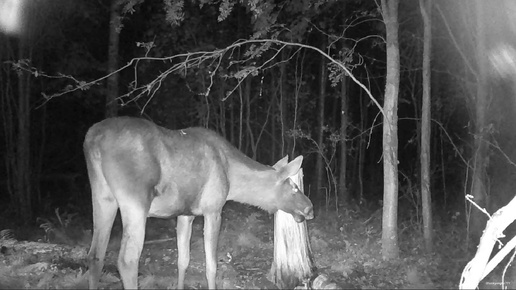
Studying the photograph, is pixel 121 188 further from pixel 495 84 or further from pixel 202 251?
pixel 495 84

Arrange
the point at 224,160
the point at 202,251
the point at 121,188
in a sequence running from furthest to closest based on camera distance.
A: the point at 202,251 → the point at 224,160 → the point at 121,188

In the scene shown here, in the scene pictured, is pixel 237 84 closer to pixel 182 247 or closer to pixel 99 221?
pixel 182 247

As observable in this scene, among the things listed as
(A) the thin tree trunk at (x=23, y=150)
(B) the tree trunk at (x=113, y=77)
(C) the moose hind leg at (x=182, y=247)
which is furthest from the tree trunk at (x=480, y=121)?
(A) the thin tree trunk at (x=23, y=150)

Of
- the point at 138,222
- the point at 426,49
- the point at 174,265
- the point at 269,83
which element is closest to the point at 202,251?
the point at 174,265

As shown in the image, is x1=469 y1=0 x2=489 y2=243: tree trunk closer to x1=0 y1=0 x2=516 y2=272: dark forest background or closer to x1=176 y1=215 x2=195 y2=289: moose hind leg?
x1=0 y1=0 x2=516 y2=272: dark forest background

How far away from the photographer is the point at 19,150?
50.2 ft

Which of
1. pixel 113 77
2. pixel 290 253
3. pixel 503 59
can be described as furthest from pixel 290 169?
A: pixel 503 59

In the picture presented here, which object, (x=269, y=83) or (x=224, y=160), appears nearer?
(x=224, y=160)

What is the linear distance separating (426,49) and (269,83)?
37.0ft

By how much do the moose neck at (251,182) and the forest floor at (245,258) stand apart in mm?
1222

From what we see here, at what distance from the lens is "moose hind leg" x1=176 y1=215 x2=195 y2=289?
7473 millimetres

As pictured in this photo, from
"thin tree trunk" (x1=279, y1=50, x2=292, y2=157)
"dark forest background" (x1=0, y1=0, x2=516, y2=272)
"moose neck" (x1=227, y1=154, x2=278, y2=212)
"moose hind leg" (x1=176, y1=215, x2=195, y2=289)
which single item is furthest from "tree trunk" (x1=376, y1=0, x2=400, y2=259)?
"thin tree trunk" (x1=279, y1=50, x2=292, y2=157)

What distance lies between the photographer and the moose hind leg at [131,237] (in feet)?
20.9

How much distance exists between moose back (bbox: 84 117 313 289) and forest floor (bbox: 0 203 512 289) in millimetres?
1072
